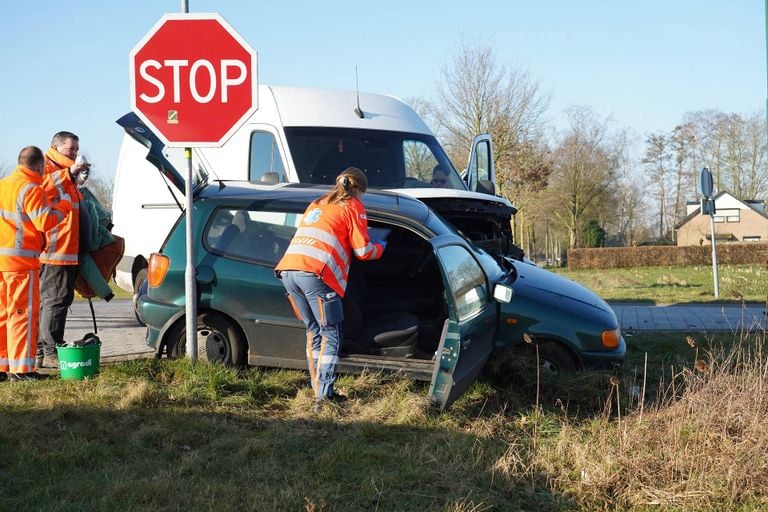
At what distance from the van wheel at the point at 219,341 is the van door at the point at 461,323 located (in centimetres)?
192

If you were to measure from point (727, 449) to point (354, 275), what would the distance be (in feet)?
11.3

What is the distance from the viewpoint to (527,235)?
48.1 meters

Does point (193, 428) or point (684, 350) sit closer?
point (193, 428)

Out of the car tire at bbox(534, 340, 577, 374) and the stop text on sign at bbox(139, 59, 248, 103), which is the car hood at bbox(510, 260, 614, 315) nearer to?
the car tire at bbox(534, 340, 577, 374)

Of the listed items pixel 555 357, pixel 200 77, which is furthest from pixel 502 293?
pixel 200 77

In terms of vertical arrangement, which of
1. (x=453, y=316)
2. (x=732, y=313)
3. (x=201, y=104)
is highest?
(x=201, y=104)

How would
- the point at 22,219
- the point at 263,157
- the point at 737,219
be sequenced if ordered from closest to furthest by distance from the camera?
the point at 22,219 → the point at 263,157 → the point at 737,219

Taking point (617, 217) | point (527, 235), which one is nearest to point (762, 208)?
point (617, 217)

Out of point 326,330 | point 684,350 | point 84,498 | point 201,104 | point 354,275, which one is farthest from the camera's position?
point 684,350

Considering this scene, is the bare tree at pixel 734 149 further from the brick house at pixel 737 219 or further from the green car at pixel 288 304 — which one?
the green car at pixel 288 304

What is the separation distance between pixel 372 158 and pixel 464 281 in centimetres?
397

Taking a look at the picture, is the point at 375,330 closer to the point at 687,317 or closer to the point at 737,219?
the point at 687,317

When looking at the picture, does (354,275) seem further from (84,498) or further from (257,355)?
(84,498)

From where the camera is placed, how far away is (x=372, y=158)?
9.52 metres
